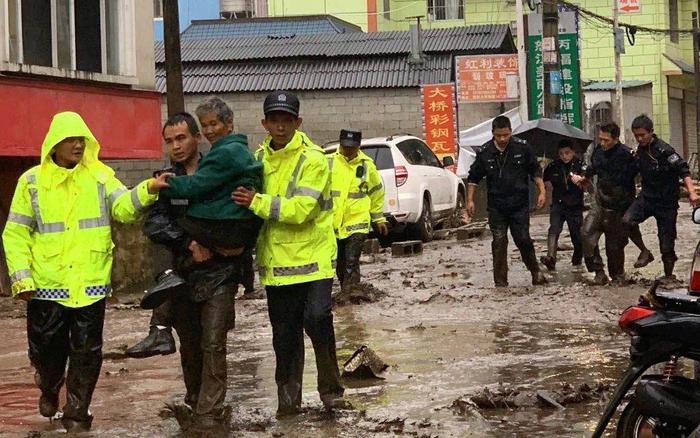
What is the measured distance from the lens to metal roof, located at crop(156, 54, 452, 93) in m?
30.5

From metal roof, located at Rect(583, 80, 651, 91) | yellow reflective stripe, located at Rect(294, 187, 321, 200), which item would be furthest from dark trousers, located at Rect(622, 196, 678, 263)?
metal roof, located at Rect(583, 80, 651, 91)

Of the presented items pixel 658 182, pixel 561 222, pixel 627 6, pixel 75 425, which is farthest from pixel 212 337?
pixel 627 6

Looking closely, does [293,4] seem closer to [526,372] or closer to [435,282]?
[435,282]

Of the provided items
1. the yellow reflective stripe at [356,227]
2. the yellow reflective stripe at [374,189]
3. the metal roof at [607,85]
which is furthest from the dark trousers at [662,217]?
the metal roof at [607,85]

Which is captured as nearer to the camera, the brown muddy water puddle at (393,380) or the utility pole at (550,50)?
the brown muddy water puddle at (393,380)

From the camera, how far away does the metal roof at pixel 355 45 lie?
31.2 metres

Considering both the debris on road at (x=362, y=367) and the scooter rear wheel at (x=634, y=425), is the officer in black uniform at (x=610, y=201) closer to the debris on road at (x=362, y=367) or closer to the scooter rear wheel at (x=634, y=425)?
the debris on road at (x=362, y=367)

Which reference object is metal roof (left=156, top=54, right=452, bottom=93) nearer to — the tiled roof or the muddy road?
the tiled roof

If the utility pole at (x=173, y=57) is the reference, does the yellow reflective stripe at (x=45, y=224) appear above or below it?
below

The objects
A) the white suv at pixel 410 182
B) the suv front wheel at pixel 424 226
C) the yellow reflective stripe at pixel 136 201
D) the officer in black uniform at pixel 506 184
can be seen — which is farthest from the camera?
the suv front wheel at pixel 424 226

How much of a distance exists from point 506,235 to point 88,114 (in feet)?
19.0

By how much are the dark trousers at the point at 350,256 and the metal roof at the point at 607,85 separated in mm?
30653

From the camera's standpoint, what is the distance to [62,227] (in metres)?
7.43

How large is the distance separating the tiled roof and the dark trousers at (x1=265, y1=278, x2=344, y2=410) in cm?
2284
